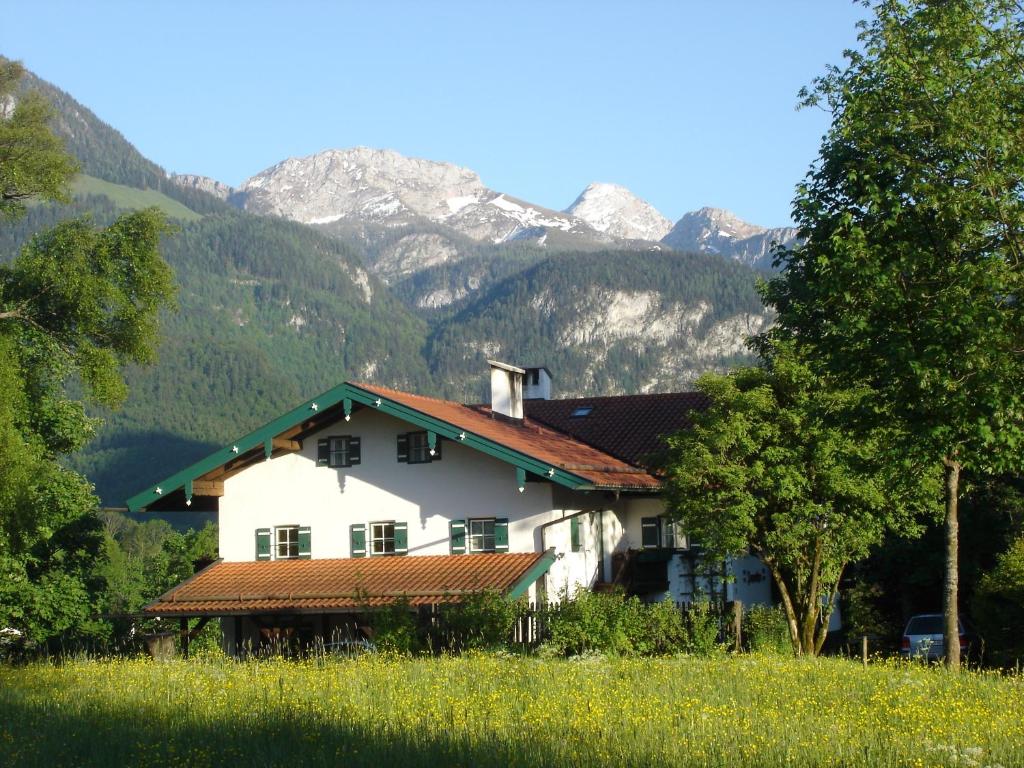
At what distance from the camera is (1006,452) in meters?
17.4

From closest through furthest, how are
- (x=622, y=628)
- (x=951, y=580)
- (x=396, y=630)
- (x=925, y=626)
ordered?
1. (x=951, y=580)
2. (x=622, y=628)
3. (x=396, y=630)
4. (x=925, y=626)

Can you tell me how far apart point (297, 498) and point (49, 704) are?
19.6m

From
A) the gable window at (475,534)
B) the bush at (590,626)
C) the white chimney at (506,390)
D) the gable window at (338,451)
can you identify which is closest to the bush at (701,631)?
the bush at (590,626)

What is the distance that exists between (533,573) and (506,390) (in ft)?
32.5

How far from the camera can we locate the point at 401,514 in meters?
35.7

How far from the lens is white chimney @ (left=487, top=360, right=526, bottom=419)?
40219 mm

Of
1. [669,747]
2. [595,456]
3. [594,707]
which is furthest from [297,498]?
[669,747]

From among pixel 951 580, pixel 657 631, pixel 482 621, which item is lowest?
pixel 657 631

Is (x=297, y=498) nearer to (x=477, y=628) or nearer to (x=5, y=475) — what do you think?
(x=5, y=475)

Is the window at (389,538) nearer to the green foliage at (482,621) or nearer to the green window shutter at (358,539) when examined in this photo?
the green window shutter at (358,539)

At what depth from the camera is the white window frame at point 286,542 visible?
36.6 metres

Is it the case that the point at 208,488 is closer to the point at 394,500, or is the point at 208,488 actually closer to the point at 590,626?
the point at 394,500

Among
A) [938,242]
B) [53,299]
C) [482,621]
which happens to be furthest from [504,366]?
[938,242]

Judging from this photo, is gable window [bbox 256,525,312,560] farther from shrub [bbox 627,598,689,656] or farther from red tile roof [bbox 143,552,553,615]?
shrub [bbox 627,598,689,656]
